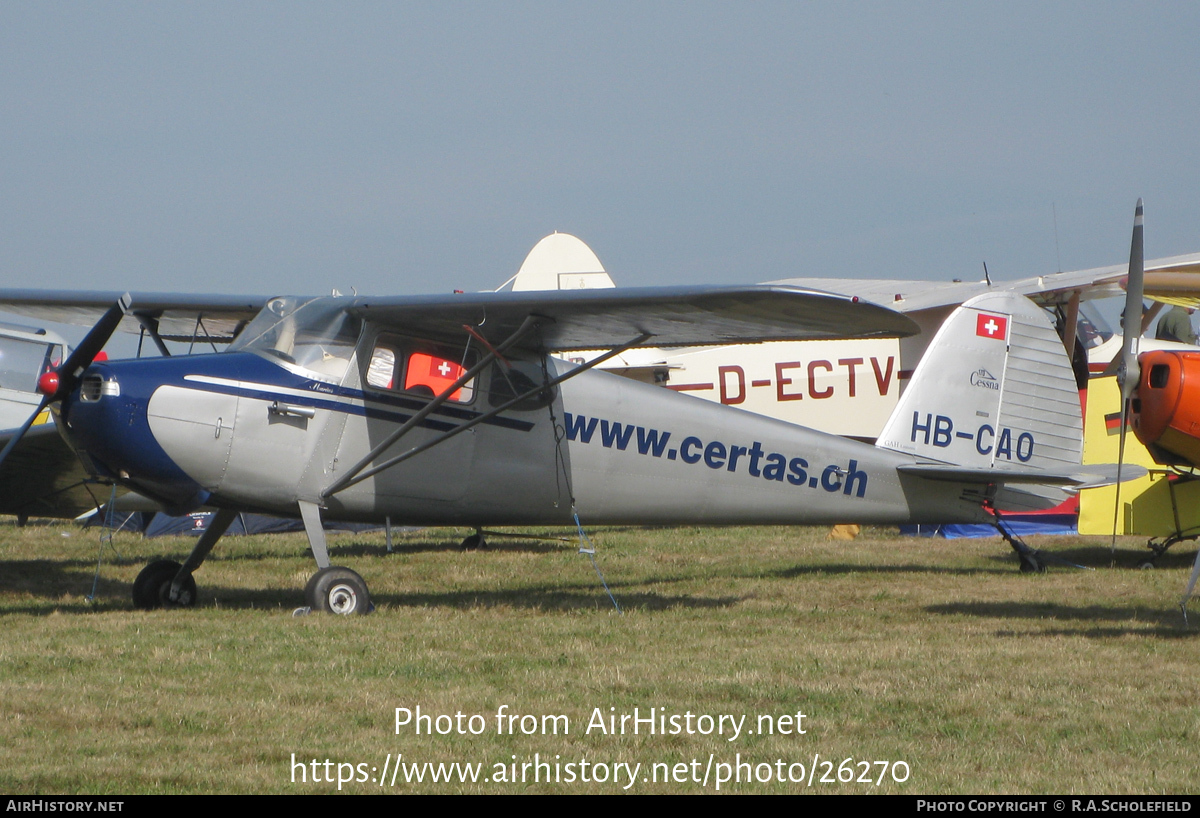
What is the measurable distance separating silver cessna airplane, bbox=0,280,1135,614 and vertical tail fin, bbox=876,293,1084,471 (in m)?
0.02

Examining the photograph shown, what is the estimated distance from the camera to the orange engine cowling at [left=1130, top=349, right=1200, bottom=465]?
8.08 meters

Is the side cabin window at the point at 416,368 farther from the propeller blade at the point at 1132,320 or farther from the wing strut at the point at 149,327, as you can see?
the propeller blade at the point at 1132,320

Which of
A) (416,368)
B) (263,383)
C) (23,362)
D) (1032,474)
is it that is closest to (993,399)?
(1032,474)

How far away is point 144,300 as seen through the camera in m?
9.62

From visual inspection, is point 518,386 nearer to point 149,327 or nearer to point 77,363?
point 77,363

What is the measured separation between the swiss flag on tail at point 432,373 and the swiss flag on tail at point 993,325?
5.19 meters

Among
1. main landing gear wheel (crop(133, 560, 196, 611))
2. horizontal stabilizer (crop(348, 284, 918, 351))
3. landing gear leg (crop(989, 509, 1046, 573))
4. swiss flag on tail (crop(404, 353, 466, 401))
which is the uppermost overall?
horizontal stabilizer (crop(348, 284, 918, 351))

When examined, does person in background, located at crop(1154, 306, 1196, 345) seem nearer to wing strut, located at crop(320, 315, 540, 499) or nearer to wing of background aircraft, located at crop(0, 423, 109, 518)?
wing strut, located at crop(320, 315, 540, 499)

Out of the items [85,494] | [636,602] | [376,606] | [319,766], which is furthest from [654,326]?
[85,494]

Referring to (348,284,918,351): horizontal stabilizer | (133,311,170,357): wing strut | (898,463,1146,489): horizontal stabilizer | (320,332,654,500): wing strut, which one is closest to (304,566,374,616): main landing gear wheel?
(320,332,654,500): wing strut

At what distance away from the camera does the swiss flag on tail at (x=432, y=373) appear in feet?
27.9

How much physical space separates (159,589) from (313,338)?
2290mm

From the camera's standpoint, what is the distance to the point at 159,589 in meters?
8.74

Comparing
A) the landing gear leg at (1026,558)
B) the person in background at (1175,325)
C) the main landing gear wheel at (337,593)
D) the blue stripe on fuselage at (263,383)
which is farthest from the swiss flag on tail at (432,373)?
the person in background at (1175,325)
